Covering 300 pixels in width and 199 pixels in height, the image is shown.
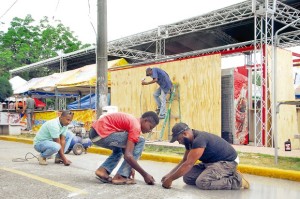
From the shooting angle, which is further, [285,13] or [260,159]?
[285,13]

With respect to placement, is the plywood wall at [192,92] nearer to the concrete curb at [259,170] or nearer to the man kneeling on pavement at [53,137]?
the concrete curb at [259,170]

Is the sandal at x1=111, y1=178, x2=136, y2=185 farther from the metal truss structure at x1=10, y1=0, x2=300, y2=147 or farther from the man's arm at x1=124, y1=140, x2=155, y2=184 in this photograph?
the metal truss structure at x1=10, y1=0, x2=300, y2=147

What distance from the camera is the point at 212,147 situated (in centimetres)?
491

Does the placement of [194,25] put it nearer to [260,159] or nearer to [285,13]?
[285,13]

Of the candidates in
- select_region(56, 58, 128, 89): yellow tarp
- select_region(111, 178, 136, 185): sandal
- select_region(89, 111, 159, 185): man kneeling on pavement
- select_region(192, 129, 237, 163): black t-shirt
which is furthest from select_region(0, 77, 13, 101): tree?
select_region(192, 129, 237, 163): black t-shirt

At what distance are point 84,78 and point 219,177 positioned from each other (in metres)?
12.3

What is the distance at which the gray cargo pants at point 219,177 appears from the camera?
501 centimetres

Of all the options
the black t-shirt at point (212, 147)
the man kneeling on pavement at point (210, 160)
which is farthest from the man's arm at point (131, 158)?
the black t-shirt at point (212, 147)

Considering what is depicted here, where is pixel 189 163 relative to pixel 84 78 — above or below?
below

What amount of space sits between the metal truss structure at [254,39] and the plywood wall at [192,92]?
62cm

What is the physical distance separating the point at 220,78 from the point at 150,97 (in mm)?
2659

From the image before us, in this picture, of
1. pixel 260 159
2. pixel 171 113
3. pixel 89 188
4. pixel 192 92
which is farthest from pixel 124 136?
pixel 171 113

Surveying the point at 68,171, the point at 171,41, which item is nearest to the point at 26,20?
the point at 171,41

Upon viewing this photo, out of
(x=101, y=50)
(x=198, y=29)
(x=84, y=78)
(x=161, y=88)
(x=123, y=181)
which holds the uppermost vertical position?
(x=198, y=29)
